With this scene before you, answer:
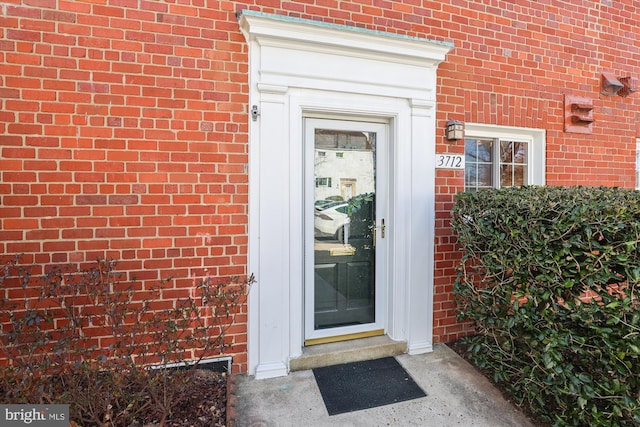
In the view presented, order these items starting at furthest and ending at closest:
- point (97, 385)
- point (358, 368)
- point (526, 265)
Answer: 1. point (358, 368)
2. point (526, 265)
3. point (97, 385)

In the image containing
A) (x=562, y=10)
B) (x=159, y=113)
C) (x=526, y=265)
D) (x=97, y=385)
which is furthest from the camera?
(x=562, y=10)

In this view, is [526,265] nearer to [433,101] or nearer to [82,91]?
[433,101]

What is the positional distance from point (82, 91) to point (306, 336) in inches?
114

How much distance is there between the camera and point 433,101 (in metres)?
3.40

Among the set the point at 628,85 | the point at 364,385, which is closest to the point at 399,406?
the point at 364,385

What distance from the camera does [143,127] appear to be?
2734 mm

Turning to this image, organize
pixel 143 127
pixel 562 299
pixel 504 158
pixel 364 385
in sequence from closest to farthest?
pixel 562 299 < pixel 143 127 < pixel 364 385 < pixel 504 158

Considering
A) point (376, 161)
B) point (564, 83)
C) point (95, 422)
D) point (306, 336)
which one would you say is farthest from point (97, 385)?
point (564, 83)

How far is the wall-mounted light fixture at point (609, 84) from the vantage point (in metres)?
4.22

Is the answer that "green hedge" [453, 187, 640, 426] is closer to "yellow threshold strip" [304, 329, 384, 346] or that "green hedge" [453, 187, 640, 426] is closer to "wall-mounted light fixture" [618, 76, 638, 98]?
"yellow threshold strip" [304, 329, 384, 346]

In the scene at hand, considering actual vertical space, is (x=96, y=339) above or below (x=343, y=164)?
below

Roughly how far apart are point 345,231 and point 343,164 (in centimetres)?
70

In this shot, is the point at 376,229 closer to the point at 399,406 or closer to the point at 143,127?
the point at 399,406

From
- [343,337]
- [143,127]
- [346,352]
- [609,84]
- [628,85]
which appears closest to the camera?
[143,127]
